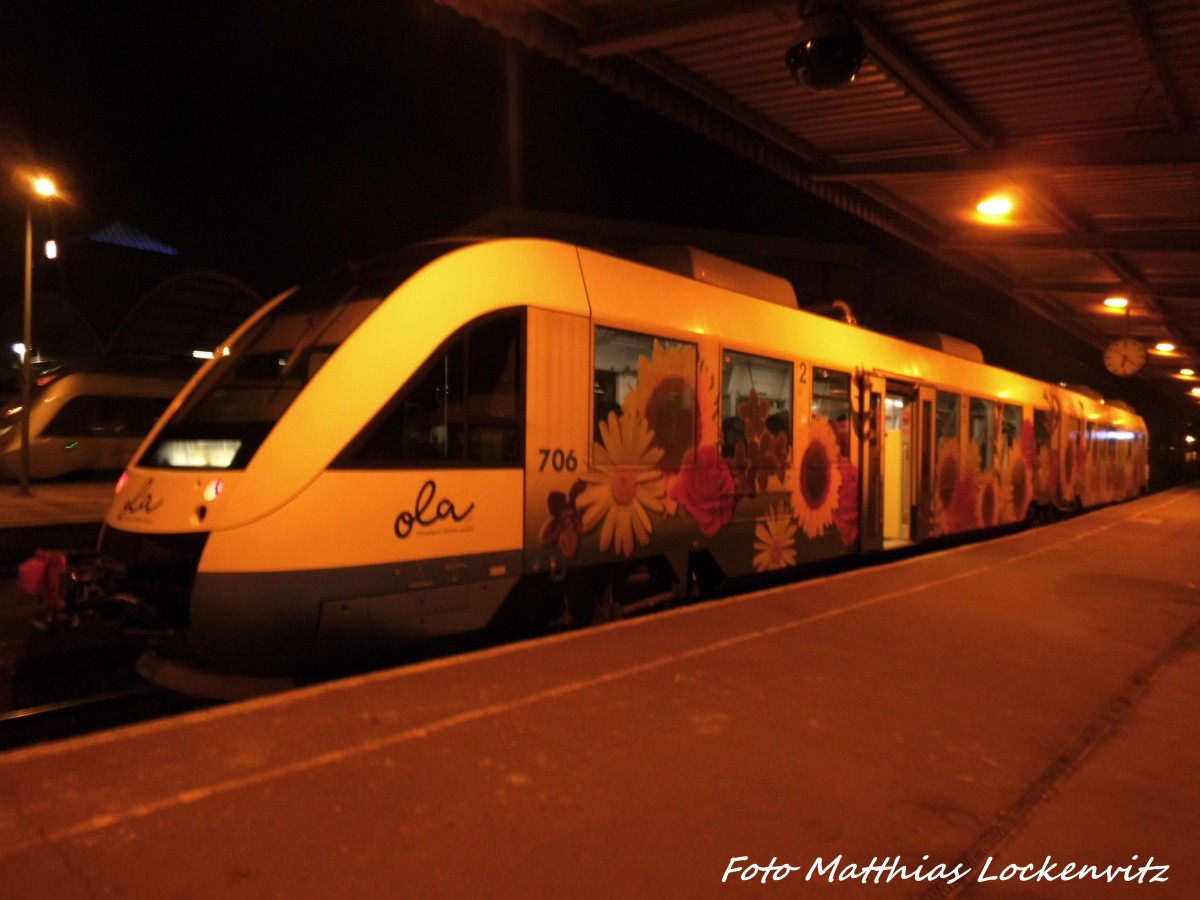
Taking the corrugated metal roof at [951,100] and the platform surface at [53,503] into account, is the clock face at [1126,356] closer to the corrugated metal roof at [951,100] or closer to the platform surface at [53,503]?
the corrugated metal roof at [951,100]

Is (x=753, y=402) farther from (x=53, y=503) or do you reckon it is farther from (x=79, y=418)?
(x=79, y=418)

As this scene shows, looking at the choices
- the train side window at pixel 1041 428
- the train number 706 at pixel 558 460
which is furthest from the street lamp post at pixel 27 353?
the train side window at pixel 1041 428

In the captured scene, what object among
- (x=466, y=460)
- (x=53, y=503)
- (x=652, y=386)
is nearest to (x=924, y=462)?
(x=652, y=386)

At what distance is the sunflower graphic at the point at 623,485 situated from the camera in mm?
6262

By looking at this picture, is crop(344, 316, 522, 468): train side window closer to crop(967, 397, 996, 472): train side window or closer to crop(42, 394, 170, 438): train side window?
crop(967, 397, 996, 472): train side window

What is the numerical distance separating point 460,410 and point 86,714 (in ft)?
10.00

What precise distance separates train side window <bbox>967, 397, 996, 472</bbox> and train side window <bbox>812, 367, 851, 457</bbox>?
4.46 metres

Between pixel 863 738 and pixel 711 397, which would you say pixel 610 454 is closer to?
pixel 711 397

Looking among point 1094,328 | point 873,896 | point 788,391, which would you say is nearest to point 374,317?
point 873,896

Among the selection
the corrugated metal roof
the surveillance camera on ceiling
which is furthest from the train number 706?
the corrugated metal roof

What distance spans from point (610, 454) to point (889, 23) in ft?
13.3

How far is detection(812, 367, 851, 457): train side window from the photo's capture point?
8.94 meters

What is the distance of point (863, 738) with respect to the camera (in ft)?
14.1

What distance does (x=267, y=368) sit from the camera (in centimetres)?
570
